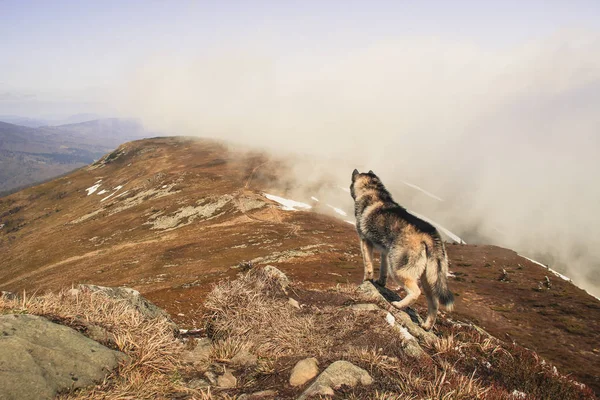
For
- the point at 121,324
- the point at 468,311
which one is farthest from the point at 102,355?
the point at 468,311

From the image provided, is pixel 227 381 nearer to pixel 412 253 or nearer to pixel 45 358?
pixel 45 358

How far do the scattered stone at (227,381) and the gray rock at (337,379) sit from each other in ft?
5.34

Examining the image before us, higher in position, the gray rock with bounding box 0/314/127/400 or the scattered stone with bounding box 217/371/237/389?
the gray rock with bounding box 0/314/127/400

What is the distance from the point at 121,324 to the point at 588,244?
20732 centimetres

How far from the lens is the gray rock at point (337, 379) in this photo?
16.8 ft

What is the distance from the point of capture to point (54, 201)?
380 feet

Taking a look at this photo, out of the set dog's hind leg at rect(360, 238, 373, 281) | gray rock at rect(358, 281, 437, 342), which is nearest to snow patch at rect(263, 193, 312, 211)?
dog's hind leg at rect(360, 238, 373, 281)

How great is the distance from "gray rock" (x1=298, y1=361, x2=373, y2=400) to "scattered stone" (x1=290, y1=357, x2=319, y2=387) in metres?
0.51

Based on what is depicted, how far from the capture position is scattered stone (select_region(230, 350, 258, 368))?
6.85 m

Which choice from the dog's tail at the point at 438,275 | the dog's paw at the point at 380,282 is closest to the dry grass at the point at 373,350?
the dog's tail at the point at 438,275

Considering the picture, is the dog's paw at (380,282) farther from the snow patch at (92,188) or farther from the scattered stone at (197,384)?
the snow patch at (92,188)

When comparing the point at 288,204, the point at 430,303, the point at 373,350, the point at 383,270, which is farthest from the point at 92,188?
the point at 373,350

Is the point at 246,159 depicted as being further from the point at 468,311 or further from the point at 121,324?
the point at 121,324

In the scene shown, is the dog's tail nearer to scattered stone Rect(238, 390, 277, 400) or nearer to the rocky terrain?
the rocky terrain
